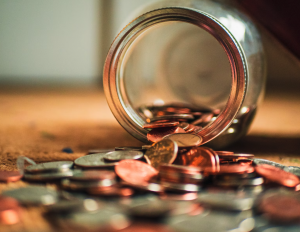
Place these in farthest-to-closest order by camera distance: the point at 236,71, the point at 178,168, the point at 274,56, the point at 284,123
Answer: the point at 274,56, the point at 284,123, the point at 236,71, the point at 178,168

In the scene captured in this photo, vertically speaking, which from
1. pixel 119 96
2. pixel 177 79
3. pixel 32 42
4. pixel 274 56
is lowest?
pixel 119 96

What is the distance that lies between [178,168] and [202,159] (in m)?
0.11

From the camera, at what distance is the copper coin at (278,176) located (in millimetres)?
619

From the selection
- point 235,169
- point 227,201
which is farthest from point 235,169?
point 227,201

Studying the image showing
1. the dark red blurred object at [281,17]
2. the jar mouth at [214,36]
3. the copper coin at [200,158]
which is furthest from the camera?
Answer: the dark red blurred object at [281,17]

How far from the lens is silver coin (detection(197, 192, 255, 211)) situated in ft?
1.72

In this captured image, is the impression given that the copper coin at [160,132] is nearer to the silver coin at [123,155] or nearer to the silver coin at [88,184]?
the silver coin at [123,155]

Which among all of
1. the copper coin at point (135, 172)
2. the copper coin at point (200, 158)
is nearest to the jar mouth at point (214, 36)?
the copper coin at point (200, 158)

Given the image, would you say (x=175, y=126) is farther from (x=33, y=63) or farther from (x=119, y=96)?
(x=33, y=63)

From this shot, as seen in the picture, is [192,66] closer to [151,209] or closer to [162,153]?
[162,153]

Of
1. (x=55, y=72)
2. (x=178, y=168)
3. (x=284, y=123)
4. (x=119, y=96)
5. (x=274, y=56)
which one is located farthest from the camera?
(x=55, y=72)

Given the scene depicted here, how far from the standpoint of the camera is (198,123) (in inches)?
36.2

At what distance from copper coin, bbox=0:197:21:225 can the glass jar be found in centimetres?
41

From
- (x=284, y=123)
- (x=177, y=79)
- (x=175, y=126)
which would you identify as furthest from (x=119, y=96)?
(x=284, y=123)
